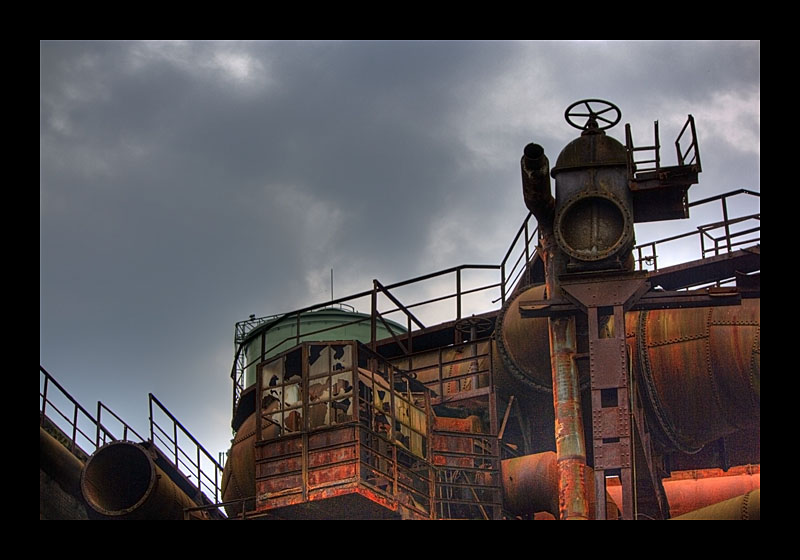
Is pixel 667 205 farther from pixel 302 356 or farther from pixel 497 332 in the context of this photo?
pixel 302 356

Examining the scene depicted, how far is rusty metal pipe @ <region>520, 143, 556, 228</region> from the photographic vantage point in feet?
63.5

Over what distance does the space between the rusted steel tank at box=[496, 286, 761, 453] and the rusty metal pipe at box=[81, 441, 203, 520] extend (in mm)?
7981

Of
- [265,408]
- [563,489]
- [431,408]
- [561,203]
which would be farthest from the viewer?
[431,408]

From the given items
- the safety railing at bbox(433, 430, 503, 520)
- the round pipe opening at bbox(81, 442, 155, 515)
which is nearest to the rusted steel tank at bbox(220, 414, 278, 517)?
the round pipe opening at bbox(81, 442, 155, 515)

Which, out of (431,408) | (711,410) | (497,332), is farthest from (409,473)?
(711,410)

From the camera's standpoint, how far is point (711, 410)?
67.3 feet

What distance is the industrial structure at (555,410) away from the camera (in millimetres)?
19016

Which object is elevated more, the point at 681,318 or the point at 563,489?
the point at 681,318

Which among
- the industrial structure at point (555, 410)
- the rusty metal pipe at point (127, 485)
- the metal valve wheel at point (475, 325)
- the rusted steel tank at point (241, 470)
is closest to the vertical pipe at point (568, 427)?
the industrial structure at point (555, 410)

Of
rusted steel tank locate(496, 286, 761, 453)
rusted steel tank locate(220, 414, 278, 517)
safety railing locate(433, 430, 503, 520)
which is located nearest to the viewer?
rusted steel tank locate(496, 286, 761, 453)

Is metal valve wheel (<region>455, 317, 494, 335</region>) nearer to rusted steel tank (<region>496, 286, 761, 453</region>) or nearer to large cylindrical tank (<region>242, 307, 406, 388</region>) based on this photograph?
rusted steel tank (<region>496, 286, 761, 453</region>)

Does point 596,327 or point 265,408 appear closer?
point 596,327
